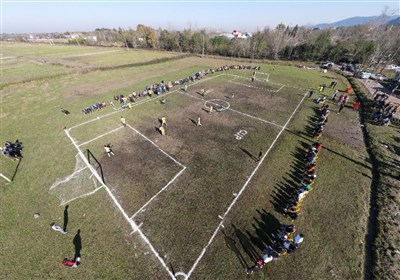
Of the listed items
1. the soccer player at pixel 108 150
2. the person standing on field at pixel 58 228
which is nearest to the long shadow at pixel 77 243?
the person standing on field at pixel 58 228

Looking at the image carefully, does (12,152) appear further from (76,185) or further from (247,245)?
(247,245)

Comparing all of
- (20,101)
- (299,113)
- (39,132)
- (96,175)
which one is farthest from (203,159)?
(20,101)

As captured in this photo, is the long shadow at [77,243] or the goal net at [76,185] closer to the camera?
the long shadow at [77,243]

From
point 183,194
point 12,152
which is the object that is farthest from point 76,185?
point 183,194

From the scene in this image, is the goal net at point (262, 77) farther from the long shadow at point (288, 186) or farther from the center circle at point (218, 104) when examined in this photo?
the long shadow at point (288, 186)

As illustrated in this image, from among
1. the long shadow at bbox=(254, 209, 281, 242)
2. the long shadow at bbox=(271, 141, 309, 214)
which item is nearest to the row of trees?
the long shadow at bbox=(271, 141, 309, 214)

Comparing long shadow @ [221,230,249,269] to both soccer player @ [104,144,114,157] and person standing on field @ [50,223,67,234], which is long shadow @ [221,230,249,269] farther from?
soccer player @ [104,144,114,157]
